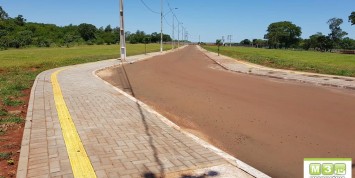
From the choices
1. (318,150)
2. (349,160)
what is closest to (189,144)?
(318,150)

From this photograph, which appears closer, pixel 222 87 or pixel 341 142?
pixel 341 142

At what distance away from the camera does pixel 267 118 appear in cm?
766

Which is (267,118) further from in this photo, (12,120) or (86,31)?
(86,31)

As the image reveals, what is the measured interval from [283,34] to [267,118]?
14554cm

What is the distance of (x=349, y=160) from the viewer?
495cm

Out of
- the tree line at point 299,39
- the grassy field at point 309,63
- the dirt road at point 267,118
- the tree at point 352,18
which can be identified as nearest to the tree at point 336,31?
the tree line at point 299,39

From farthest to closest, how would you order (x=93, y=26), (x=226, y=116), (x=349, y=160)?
(x=93, y=26) < (x=226, y=116) < (x=349, y=160)

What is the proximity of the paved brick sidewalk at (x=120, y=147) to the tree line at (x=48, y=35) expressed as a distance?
2296 inches

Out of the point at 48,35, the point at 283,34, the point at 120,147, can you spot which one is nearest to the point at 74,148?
the point at 120,147

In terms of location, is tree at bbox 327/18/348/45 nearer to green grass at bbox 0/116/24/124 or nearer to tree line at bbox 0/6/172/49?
tree line at bbox 0/6/172/49

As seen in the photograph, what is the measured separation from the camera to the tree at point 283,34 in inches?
5674

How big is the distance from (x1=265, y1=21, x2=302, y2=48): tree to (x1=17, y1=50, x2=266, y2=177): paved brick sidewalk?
479ft

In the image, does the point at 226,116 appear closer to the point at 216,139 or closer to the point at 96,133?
the point at 216,139

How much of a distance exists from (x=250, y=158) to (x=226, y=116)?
2.74 metres
